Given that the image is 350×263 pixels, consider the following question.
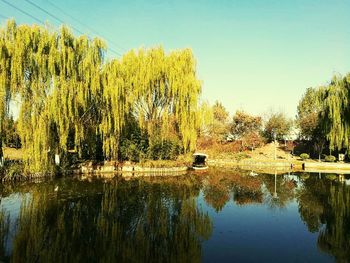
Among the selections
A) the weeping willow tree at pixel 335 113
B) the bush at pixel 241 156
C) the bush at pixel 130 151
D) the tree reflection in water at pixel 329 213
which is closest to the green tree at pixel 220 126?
the bush at pixel 241 156

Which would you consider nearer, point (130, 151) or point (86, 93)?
point (86, 93)

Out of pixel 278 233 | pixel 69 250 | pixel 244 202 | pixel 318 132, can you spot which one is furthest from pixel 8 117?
pixel 318 132

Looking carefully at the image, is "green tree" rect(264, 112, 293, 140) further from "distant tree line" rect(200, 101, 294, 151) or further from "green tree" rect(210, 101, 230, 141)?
"green tree" rect(210, 101, 230, 141)

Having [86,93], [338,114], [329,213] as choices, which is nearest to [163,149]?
[86,93]

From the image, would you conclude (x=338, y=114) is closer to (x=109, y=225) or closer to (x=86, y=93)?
(x=86, y=93)

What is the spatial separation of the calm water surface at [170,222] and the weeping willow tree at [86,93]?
4095 millimetres

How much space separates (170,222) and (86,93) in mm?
13752

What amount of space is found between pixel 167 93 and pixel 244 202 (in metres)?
15.4

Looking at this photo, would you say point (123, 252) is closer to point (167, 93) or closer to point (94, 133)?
point (94, 133)

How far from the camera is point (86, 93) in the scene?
931 inches

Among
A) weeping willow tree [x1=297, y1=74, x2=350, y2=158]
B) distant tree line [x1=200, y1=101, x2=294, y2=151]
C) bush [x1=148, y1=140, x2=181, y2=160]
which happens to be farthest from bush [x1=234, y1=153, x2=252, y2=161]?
bush [x1=148, y1=140, x2=181, y2=160]

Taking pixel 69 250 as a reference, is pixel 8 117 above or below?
above

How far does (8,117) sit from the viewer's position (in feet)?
66.9

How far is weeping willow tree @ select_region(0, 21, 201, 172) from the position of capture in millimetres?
20422
